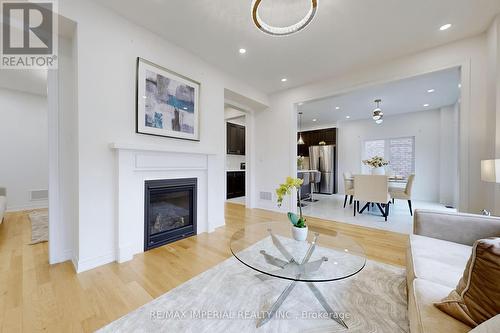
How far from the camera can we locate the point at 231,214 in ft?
13.9

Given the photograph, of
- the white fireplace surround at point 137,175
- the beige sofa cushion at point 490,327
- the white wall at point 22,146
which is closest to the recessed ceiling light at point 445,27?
the beige sofa cushion at point 490,327

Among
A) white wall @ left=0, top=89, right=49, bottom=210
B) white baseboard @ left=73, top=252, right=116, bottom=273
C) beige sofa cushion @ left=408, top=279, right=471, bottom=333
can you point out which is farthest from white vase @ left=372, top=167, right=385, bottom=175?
white wall @ left=0, top=89, right=49, bottom=210

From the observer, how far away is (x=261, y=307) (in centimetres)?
146

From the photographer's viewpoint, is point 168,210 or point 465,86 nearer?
point 465,86

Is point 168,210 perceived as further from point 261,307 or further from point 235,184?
point 235,184

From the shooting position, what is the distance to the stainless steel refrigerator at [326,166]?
7418 mm

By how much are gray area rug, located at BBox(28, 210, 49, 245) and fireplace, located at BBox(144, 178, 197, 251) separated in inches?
59.0

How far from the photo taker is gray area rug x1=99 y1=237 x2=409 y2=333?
1277 millimetres

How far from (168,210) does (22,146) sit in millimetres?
4313

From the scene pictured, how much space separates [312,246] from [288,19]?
2.50 m

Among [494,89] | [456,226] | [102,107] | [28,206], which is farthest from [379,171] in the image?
[28,206]

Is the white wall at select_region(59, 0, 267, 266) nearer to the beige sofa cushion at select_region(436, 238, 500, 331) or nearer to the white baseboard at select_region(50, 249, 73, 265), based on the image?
the white baseboard at select_region(50, 249, 73, 265)

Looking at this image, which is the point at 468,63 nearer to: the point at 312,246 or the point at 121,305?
the point at 312,246

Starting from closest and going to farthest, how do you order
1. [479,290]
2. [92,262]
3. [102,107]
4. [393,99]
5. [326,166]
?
[479,290], [92,262], [102,107], [393,99], [326,166]
